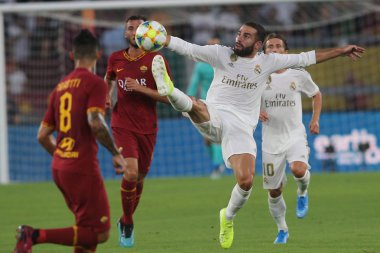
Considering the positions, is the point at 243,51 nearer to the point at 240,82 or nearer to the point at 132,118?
the point at 240,82

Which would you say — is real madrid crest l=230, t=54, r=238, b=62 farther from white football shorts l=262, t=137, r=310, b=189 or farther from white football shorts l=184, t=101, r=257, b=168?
white football shorts l=262, t=137, r=310, b=189

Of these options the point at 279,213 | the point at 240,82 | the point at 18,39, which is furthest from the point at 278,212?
the point at 18,39

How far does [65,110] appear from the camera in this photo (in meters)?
7.86

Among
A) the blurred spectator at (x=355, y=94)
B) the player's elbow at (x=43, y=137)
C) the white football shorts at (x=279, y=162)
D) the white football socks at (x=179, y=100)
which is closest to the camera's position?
the player's elbow at (x=43, y=137)

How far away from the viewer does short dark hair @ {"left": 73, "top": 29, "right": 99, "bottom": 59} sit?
7.87 meters

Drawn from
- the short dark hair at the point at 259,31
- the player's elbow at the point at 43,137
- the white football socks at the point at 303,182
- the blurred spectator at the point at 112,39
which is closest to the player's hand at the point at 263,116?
the white football socks at the point at 303,182

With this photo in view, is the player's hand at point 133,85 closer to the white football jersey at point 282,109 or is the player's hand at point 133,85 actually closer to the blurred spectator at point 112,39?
the white football jersey at point 282,109

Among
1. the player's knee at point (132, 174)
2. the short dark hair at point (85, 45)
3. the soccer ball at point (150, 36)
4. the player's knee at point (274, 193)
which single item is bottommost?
the player's knee at point (274, 193)

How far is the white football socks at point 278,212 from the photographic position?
443 inches

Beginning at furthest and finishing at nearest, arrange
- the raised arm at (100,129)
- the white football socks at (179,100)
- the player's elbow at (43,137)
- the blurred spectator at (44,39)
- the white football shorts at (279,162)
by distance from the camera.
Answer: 1. the blurred spectator at (44,39)
2. the white football shorts at (279,162)
3. the white football socks at (179,100)
4. the player's elbow at (43,137)
5. the raised arm at (100,129)

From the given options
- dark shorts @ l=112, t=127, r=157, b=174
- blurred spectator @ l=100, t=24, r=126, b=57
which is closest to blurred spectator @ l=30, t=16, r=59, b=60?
blurred spectator @ l=100, t=24, r=126, b=57

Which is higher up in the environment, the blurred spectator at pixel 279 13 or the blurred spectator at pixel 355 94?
the blurred spectator at pixel 279 13

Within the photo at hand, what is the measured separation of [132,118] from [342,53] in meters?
2.46

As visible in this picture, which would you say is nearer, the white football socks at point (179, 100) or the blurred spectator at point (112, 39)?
the white football socks at point (179, 100)
